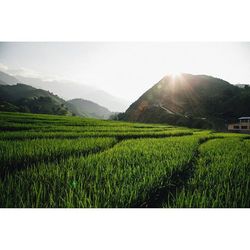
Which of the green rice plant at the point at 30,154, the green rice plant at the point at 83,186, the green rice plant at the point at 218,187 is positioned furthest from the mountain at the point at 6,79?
the green rice plant at the point at 218,187

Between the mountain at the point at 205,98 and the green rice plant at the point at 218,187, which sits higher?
the mountain at the point at 205,98

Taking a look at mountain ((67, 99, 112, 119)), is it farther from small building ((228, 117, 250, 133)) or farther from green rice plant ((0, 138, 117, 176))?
small building ((228, 117, 250, 133))

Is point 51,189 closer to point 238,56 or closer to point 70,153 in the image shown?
point 70,153

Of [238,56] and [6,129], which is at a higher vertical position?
[238,56]

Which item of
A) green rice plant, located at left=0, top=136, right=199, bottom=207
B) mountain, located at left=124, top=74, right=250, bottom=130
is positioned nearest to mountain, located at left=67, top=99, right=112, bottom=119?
mountain, located at left=124, top=74, right=250, bottom=130

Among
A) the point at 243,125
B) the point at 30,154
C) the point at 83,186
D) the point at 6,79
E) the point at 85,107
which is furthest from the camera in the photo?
the point at 85,107

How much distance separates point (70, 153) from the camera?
2.30 meters

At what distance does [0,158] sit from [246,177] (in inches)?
103

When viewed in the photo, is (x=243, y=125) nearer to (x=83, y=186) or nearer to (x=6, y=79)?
(x=83, y=186)

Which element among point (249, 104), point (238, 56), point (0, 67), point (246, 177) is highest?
point (238, 56)

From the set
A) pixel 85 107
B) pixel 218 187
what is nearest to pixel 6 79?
pixel 218 187

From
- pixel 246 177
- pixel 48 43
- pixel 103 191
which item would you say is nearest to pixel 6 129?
pixel 48 43

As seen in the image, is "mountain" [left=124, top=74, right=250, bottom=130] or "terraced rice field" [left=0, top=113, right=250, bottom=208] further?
"mountain" [left=124, top=74, right=250, bottom=130]

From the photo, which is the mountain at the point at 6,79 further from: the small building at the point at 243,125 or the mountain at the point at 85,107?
the small building at the point at 243,125
